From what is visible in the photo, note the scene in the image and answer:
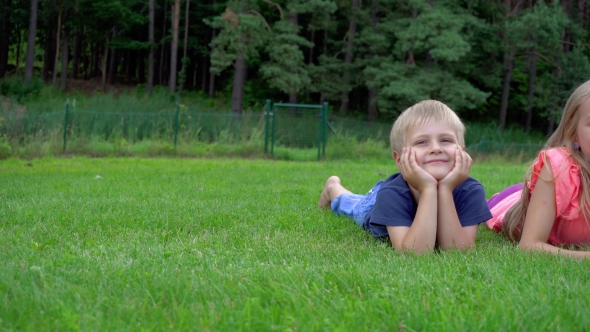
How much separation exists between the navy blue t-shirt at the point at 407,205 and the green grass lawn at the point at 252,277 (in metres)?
0.19

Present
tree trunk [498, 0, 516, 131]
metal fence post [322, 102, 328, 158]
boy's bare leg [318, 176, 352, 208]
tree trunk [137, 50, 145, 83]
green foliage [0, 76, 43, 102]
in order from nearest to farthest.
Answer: boy's bare leg [318, 176, 352, 208]
metal fence post [322, 102, 328, 158]
green foliage [0, 76, 43, 102]
tree trunk [498, 0, 516, 131]
tree trunk [137, 50, 145, 83]

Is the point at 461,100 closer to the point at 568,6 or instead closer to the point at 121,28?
the point at 568,6

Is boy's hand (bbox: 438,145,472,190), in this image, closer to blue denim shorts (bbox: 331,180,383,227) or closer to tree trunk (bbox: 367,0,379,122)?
blue denim shorts (bbox: 331,180,383,227)

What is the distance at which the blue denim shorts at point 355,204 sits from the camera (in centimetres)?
452

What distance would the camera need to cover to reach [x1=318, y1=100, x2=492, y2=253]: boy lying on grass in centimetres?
334

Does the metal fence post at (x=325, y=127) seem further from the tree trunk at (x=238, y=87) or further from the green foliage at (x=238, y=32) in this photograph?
the tree trunk at (x=238, y=87)

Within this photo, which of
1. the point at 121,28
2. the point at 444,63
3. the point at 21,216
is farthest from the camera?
the point at 121,28

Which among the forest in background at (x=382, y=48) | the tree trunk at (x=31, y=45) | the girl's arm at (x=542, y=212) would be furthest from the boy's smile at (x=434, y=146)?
the tree trunk at (x=31, y=45)

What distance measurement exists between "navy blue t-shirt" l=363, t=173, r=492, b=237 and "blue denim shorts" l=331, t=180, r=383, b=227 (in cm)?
74

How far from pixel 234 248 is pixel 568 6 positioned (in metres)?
36.1

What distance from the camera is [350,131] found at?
16953 mm

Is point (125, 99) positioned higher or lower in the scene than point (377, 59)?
lower

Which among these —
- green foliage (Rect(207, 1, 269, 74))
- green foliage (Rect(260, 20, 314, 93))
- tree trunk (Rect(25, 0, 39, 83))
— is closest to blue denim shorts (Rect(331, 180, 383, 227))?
green foliage (Rect(207, 1, 269, 74))

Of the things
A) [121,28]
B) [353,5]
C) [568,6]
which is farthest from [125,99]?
[568,6]
